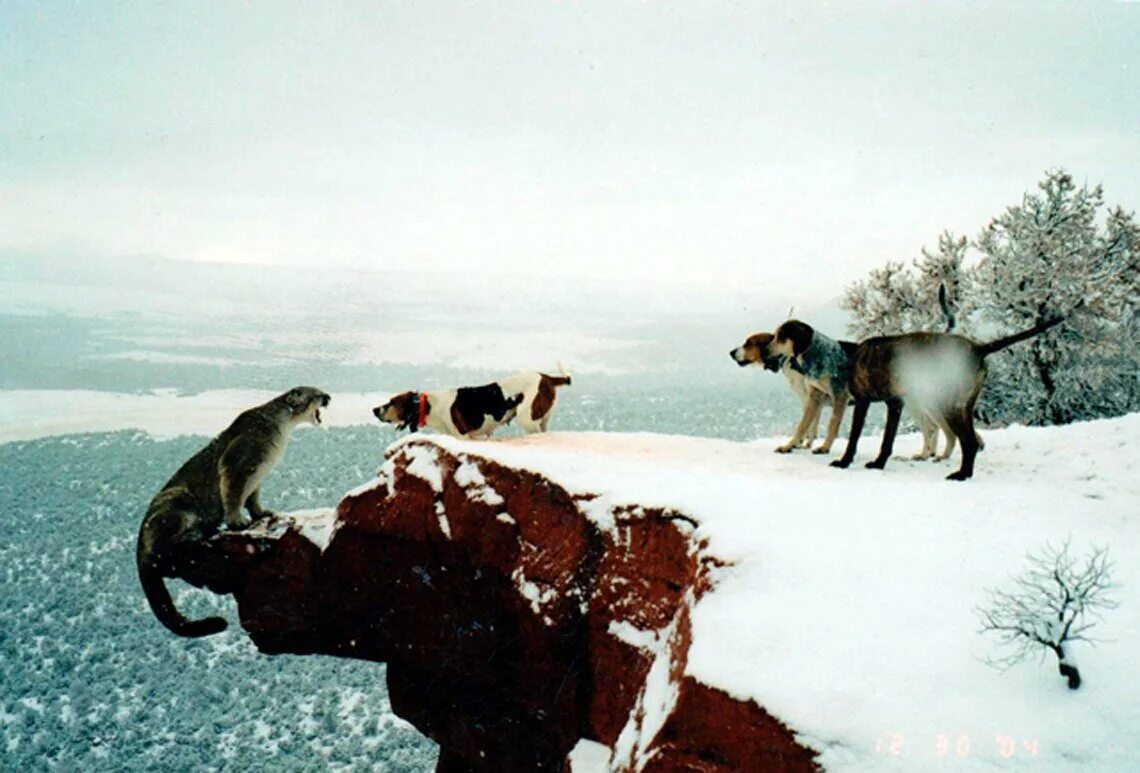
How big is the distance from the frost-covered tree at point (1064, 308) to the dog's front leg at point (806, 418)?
1149 cm

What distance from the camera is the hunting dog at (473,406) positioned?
9.94 m

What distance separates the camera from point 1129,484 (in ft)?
23.6

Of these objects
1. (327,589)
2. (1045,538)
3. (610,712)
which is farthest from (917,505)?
(327,589)

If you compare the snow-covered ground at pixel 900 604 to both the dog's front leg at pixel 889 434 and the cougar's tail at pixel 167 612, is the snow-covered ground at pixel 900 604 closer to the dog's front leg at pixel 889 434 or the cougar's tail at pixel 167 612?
the dog's front leg at pixel 889 434

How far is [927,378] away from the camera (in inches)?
315

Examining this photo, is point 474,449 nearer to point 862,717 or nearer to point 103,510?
point 862,717

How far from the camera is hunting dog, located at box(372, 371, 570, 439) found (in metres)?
9.94

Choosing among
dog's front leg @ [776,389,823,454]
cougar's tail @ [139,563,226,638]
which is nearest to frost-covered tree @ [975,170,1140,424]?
dog's front leg @ [776,389,823,454]

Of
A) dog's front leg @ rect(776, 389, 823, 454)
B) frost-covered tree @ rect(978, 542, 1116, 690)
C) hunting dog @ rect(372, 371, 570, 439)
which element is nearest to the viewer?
frost-covered tree @ rect(978, 542, 1116, 690)

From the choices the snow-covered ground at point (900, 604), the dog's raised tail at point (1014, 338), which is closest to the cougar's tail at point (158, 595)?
the snow-covered ground at point (900, 604)

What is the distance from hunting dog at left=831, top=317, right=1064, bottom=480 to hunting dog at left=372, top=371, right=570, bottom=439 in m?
4.11

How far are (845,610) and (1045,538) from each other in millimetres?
2211

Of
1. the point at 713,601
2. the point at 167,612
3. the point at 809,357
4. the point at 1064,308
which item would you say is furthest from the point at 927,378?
the point at 1064,308

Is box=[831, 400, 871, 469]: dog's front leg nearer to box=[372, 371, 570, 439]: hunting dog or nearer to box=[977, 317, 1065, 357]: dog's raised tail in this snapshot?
box=[977, 317, 1065, 357]: dog's raised tail
